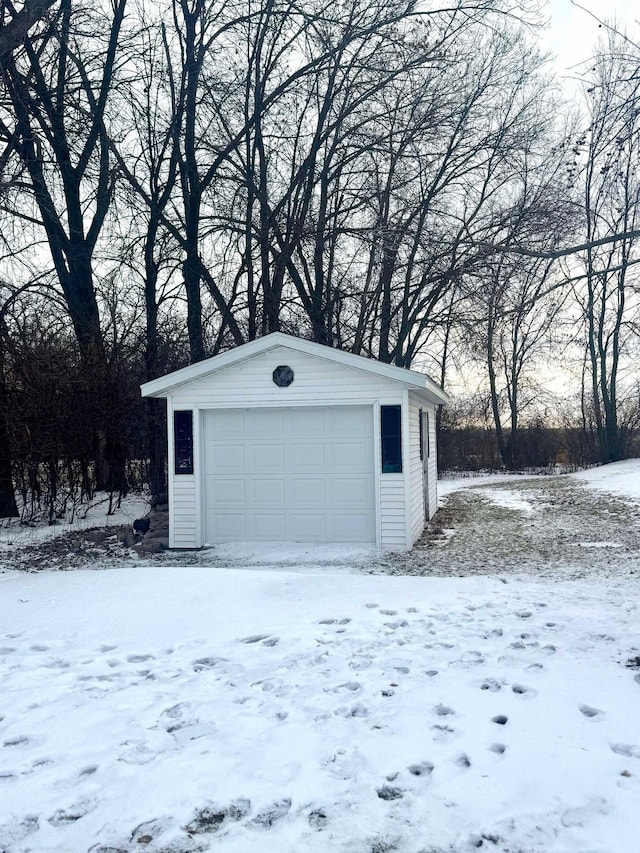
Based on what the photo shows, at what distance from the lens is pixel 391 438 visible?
9180 mm

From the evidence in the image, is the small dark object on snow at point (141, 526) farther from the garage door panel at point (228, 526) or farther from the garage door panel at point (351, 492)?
the garage door panel at point (351, 492)

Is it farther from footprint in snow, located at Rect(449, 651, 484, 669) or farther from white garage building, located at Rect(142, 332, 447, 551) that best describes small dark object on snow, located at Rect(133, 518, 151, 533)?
footprint in snow, located at Rect(449, 651, 484, 669)

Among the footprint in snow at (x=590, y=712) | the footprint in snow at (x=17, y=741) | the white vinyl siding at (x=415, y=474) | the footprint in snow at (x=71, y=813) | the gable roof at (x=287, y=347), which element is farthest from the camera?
the white vinyl siding at (x=415, y=474)

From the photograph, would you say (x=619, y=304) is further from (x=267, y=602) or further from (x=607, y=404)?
(x=267, y=602)

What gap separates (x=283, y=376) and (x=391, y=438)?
1.78m

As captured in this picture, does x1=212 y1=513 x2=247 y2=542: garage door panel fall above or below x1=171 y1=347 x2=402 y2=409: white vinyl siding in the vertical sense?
below

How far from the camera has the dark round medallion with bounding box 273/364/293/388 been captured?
941 centimetres

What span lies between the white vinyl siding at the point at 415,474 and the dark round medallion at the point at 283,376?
1.87 metres

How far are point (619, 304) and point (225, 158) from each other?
16056 mm

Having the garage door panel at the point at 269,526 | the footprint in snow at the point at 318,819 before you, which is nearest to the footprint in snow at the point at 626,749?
the footprint in snow at the point at 318,819

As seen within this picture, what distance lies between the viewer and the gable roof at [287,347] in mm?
9047

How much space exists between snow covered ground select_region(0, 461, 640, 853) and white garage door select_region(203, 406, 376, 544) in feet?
12.0

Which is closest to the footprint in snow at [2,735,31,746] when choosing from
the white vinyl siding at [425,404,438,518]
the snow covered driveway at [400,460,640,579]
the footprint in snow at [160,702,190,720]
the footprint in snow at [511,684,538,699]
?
the footprint in snow at [160,702,190,720]

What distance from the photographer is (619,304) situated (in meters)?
24.1
